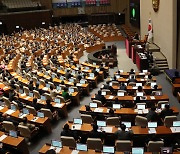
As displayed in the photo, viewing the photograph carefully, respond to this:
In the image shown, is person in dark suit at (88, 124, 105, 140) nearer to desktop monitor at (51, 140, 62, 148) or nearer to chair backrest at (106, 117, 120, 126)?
chair backrest at (106, 117, 120, 126)

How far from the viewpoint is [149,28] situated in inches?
1008

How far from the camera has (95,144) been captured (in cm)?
951

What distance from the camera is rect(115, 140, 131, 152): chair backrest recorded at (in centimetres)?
917

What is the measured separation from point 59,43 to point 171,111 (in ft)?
67.6

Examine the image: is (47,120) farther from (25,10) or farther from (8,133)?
(25,10)

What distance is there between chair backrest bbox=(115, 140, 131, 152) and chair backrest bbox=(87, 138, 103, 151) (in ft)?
1.98

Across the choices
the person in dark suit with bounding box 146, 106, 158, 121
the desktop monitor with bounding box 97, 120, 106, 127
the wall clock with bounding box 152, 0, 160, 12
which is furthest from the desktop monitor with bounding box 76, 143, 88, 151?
the wall clock with bounding box 152, 0, 160, 12

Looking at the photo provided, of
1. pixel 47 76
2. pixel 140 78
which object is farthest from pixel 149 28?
pixel 47 76

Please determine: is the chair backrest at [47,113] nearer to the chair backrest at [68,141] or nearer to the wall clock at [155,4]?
the chair backrest at [68,141]

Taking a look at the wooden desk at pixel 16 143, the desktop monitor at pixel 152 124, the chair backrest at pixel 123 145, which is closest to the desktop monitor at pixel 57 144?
the wooden desk at pixel 16 143

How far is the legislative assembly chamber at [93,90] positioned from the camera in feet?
33.4

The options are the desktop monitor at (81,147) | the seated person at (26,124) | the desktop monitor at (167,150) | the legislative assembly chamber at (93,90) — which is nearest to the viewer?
the desktop monitor at (167,150)

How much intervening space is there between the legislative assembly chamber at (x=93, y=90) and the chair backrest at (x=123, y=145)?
0.03 metres

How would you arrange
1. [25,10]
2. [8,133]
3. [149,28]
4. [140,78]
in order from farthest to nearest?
[25,10] < [149,28] < [140,78] < [8,133]
